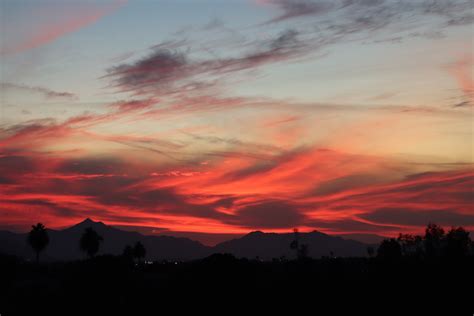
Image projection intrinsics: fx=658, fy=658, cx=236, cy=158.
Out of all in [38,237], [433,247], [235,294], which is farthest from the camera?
[433,247]

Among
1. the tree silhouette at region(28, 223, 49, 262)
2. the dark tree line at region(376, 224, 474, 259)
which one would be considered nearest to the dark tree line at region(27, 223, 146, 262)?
Result: the tree silhouette at region(28, 223, 49, 262)

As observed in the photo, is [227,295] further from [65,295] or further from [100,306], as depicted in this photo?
[65,295]

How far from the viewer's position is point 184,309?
6350 centimetres

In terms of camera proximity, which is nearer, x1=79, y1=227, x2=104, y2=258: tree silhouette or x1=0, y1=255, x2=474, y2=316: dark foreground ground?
x1=0, y1=255, x2=474, y2=316: dark foreground ground

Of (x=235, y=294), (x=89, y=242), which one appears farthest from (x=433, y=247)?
(x=235, y=294)

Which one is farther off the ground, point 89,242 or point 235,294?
point 89,242

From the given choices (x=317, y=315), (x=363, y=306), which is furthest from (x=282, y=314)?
(x=363, y=306)

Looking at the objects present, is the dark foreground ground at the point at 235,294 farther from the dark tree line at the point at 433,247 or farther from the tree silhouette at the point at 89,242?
the tree silhouette at the point at 89,242

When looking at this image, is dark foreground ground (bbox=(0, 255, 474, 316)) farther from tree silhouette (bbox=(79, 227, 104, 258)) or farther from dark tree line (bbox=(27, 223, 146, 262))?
tree silhouette (bbox=(79, 227, 104, 258))

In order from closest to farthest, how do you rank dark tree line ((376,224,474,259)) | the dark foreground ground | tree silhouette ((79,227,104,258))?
1. the dark foreground ground
2. dark tree line ((376,224,474,259))
3. tree silhouette ((79,227,104,258))

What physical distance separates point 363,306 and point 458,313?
9.49 meters

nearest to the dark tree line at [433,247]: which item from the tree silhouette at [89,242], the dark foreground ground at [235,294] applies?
the dark foreground ground at [235,294]

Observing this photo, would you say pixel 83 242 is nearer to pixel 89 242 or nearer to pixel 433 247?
pixel 89 242

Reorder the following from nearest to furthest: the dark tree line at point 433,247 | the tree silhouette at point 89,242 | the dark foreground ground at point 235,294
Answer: the dark foreground ground at point 235,294, the dark tree line at point 433,247, the tree silhouette at point 89,242
